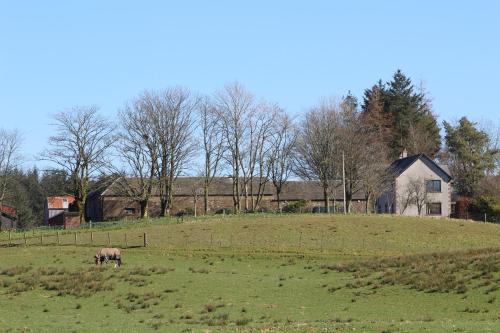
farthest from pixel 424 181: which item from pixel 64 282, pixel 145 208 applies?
pixel 64 282

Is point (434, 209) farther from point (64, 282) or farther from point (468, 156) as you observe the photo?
point (64, 282)

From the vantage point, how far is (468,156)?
108 metres

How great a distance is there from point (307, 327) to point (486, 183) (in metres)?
87.8

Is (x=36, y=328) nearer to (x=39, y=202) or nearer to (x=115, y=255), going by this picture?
(x=115, y=255)

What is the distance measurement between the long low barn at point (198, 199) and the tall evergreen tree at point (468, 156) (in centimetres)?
1677

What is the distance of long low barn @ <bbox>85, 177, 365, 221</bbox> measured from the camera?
9894 cm

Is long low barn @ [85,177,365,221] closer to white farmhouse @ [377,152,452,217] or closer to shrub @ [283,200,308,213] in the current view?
shrub @ [283,200,308,213]

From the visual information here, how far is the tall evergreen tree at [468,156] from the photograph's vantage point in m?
108

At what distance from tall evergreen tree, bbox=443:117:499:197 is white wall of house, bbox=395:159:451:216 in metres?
10.2

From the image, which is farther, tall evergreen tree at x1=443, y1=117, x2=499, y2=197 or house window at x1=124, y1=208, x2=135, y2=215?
tall evergreen tree at x1=443, y1=117, x2=499, y2=197

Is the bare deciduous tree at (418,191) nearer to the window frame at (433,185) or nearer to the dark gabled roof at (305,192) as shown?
the window frame at (433,185)

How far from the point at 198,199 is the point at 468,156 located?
41.5 metres

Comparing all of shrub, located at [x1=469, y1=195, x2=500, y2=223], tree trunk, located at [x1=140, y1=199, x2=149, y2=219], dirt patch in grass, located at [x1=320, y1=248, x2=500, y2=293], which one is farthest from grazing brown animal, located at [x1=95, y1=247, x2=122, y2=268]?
shrub, located at [x1=469, y1=195, x2=500, y2=223]

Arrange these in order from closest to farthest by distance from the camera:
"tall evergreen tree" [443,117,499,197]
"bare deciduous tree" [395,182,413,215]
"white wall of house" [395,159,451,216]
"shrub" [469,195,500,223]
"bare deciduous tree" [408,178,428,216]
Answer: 1. "shrub" [469,195,500,223]
2. "bare deciduous tree" [408,178,428,216]
3. "bare deciduous tree" [395,182,413,215]
4. "white wall of house" [395,159,451,216]
5. "tall evergreen tree" [443,117,499,197]
